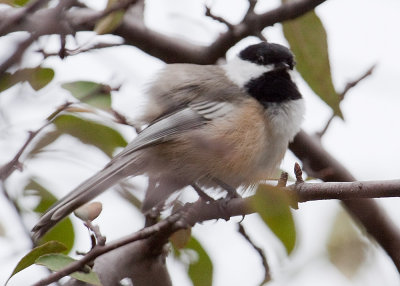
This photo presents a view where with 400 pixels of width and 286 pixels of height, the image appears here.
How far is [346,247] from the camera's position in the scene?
9.38ft

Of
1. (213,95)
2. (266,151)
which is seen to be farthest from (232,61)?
(266,151)

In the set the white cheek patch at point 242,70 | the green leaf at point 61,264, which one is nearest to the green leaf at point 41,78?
the green leaf at point 61,264

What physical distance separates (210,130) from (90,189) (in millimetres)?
739

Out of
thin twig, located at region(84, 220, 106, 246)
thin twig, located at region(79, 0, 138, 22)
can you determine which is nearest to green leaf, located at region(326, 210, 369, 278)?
thin twig, located at region(84, 220, 106, 246)

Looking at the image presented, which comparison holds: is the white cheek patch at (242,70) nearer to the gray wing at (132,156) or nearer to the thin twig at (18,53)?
the gray wing at (132,156)

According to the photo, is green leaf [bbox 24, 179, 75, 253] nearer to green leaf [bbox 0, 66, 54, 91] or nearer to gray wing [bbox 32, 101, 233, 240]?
gray wing [bbox 32, 101, 233, 240]

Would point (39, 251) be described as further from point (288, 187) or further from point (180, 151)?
point (180, 151)

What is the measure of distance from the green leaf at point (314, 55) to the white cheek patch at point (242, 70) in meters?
0.58

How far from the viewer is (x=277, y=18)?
2.89 meters

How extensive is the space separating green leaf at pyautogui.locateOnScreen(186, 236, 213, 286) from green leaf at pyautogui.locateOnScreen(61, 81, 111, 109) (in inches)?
27.0

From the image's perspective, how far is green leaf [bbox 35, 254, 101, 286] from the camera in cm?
192

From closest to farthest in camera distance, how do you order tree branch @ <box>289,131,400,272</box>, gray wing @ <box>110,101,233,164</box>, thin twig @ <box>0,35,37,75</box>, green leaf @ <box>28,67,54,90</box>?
thin twig @ <box>0,35,37,75</box> < green leaf @ <box>28,67,54,90</box> < gray wing @ <box>110,101,233,164</box> < tree branch @ <box>289,131,400,272</box>

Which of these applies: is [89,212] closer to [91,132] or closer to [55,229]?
[91,132]

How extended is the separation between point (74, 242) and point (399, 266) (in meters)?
1.36
